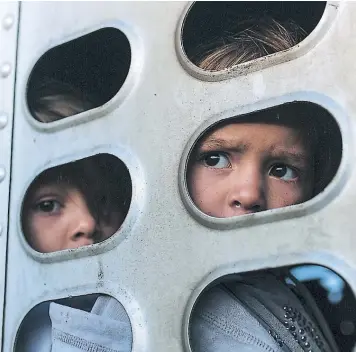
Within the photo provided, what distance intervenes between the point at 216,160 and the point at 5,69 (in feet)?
0.94

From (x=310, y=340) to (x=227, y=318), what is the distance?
0.08 m

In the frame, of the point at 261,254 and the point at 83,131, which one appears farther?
the point at 83,131

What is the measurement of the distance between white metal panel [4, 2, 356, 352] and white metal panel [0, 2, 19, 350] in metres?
0.01

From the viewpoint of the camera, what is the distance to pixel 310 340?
25.3 inches

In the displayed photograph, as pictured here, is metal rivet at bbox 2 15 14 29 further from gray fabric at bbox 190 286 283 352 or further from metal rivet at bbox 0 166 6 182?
gray fabric at bbox 190 286 283 352

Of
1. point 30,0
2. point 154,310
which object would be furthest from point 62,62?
point 154,310

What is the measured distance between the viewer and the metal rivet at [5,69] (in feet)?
2.64

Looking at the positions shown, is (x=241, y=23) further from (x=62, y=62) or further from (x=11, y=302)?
(x=11, y=302)

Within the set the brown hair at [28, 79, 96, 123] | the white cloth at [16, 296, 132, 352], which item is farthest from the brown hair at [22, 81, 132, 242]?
the white cloth at [16, 296, 132, 352]

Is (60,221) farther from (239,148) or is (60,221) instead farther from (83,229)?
(239,148)

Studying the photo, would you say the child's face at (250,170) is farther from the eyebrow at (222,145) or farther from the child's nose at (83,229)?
the child's nose at (83,229)

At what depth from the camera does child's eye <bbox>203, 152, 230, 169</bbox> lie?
0.69 meters

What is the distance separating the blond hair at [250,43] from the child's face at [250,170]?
11cm

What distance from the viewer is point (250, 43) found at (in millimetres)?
807
